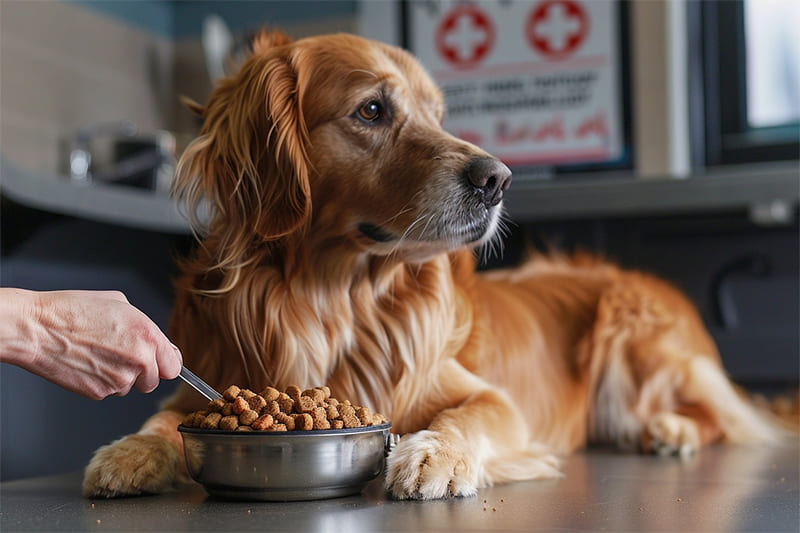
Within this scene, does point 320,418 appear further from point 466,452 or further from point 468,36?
point 468,36

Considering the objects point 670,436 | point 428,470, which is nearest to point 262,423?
point 428,470

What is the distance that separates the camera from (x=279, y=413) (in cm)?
113

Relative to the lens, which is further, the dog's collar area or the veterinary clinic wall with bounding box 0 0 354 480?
the veterinary clinic wall with bounding box 0 0 354 480

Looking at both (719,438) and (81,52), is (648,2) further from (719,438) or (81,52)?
(81,52)

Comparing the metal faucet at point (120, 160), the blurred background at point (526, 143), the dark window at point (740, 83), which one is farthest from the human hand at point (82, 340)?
the dark window at point (740, 83)

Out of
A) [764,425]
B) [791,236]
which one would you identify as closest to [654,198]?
[791,236]

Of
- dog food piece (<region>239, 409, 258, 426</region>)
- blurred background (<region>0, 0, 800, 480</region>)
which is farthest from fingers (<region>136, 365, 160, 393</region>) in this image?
blurred background (<region>0, 0, 800, 480</region>)

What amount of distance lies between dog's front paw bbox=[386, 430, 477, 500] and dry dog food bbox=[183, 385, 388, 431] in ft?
0.21

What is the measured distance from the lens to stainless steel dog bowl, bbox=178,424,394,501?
3.59ft

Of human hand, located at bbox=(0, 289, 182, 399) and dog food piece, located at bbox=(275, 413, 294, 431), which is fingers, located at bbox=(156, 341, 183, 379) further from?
dog food piece, located at bbox=(275, 413, 294, 431)

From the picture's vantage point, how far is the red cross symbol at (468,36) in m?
3.03

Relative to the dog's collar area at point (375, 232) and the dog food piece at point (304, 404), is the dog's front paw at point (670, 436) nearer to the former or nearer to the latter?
the dog's collar area at point (375, 232)

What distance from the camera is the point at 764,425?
2100mm

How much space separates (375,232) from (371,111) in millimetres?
199
